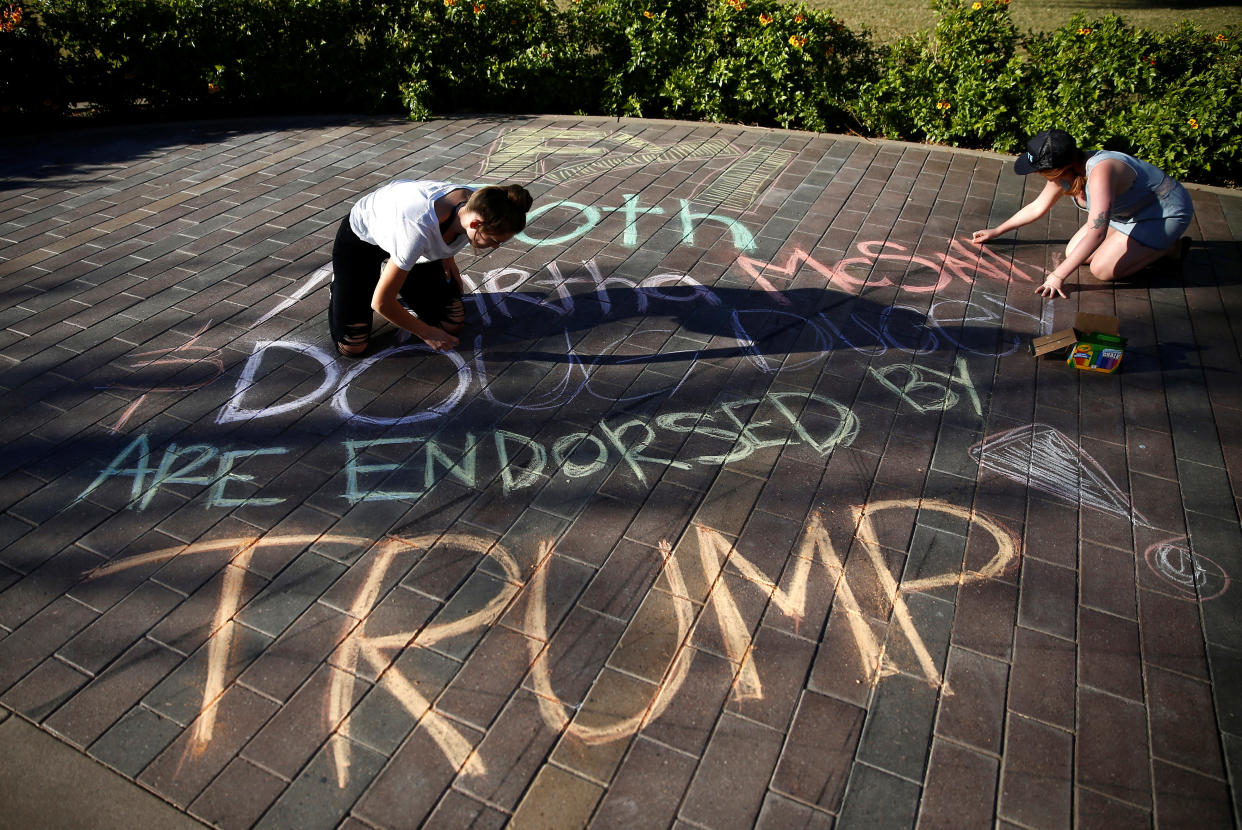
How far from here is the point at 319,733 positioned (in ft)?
7.99

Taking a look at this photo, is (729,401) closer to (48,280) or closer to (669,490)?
(669,490)

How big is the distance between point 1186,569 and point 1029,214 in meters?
2.87

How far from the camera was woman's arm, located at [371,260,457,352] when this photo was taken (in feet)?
11.8

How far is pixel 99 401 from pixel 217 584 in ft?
5.15

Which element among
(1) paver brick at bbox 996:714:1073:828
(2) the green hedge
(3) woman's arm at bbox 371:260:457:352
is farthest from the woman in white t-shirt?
(2) the green hedge

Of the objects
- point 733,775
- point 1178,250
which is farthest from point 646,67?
point 733,775

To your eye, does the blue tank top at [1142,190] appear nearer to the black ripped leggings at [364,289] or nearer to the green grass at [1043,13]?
the black ripped leggings at [364,289]

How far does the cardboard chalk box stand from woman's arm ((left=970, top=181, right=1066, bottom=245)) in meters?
1.07

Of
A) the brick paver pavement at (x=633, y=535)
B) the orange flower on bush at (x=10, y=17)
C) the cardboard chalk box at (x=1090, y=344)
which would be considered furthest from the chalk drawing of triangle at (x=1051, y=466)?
the orange flower on bush at (x=10, y=17)

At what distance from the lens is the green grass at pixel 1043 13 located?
11773 millimetres

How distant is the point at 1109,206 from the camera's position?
450cm

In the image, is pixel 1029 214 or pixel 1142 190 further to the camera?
pixel 1029 214

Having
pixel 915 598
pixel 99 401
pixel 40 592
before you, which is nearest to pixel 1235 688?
pixel 915 598

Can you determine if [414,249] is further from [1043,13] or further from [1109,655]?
[1043,13]
